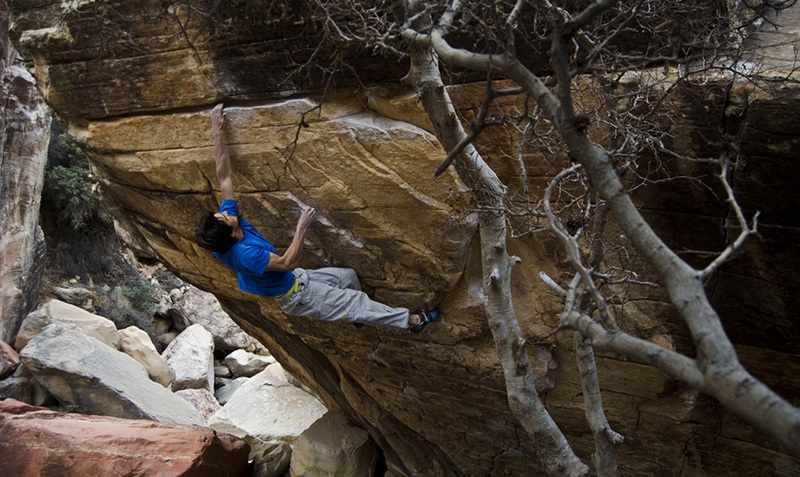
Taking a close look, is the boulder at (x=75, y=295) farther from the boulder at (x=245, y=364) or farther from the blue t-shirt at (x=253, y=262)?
the blue t-shirt at (x=253, y=262)

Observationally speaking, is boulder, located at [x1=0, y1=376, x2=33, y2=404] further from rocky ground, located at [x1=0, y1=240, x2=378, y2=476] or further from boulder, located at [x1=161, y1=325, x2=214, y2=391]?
boulder, located at [x1=161, y1=325, x2=214, y2=391]

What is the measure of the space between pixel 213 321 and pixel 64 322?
12.3 feet

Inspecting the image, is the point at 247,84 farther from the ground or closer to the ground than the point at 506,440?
farther from the ground

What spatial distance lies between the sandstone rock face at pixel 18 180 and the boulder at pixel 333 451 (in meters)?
4.92

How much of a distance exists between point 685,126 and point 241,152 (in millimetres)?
2964

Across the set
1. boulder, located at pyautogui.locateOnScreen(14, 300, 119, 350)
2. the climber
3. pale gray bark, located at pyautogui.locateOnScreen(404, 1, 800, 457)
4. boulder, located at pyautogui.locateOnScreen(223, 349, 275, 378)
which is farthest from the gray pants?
boulder, located at pyautogui.locateOnScreen(223, 349, 275, 378)

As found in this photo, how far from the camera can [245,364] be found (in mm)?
12109

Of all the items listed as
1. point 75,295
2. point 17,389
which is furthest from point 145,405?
point 75,295

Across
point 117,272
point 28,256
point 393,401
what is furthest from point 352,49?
point 117,272

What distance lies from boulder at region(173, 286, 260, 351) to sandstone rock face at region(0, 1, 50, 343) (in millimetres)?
4175

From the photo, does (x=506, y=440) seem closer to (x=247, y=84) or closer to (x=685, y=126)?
(x=685, y=126)

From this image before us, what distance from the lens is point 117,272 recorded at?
1425 centimetres

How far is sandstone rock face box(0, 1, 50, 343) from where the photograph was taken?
8.30 meters

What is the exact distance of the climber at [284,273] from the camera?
13.9 ft
